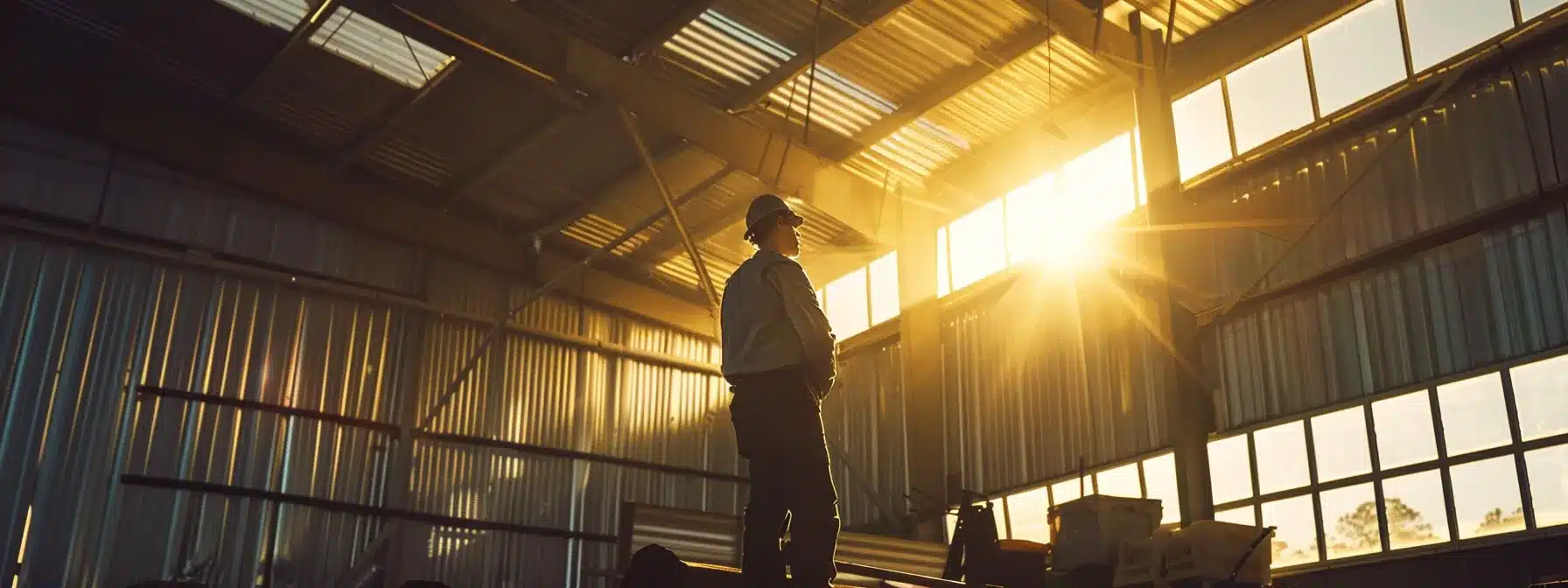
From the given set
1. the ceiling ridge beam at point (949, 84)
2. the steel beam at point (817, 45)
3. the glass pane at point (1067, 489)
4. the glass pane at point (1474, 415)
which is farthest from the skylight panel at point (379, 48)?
the glass pane at point (1474, 415)

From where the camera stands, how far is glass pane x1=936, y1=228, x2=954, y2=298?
1945cm

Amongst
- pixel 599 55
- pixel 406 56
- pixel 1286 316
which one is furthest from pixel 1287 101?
pixel 406 56

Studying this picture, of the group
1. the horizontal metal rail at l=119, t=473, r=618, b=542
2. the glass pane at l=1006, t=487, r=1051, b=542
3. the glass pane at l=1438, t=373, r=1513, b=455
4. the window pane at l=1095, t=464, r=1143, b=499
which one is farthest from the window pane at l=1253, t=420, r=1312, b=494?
the horizontal metal rail at l=119, t=473, r=618, b=542

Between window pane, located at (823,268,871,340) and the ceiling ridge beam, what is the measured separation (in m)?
3.15

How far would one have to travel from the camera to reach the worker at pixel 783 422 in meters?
5.97

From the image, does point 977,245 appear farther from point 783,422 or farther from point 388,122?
point 783,422

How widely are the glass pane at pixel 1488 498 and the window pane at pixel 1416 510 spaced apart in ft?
0.52

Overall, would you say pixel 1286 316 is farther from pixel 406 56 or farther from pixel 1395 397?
pixel 406 56

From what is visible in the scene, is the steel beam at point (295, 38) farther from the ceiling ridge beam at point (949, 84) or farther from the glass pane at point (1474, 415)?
the glass pane at point (1474, 415)

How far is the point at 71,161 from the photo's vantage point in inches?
685

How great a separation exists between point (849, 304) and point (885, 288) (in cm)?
102

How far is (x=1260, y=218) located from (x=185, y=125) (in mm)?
14032

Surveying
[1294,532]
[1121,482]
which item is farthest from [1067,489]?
[1294,532]

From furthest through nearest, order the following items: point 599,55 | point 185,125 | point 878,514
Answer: point 878,514
point 185,125
point 599,55
